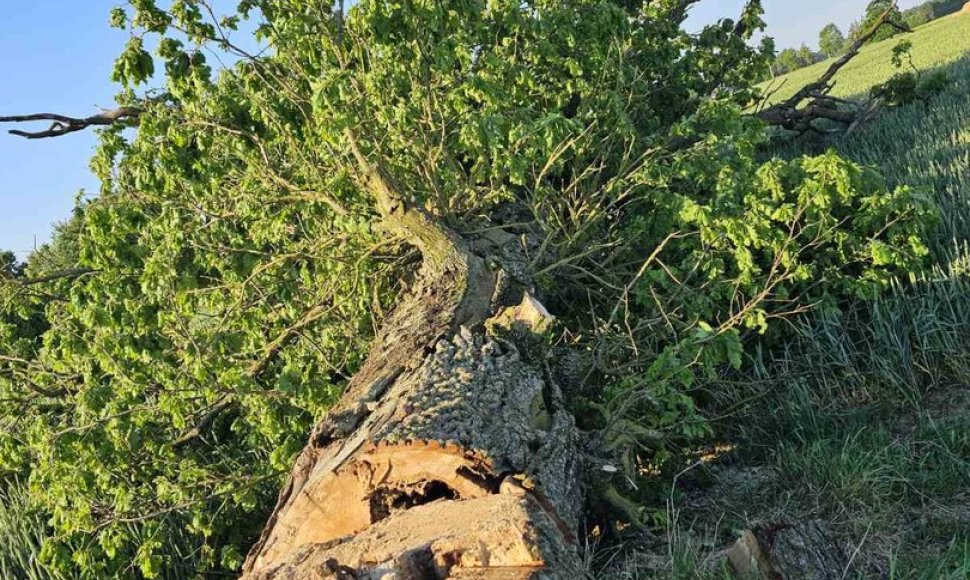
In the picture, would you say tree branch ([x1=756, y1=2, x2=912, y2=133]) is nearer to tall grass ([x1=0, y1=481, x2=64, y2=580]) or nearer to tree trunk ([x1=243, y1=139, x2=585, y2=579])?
tree trunk ([x1=243, y1=139, x2=585, y2=579])

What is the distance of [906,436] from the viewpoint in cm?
453

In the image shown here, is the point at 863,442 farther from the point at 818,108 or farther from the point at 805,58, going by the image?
the point at 805,58

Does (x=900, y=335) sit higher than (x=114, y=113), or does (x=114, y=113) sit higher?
(x=114, y=113)

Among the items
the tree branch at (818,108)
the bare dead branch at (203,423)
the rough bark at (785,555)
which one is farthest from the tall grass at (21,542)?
the tree branch at (818,108)

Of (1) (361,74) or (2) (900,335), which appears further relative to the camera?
(2) (900,335)

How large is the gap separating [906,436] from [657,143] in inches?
108

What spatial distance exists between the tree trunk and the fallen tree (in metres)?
0.03

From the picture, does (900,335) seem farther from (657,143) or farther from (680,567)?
(680,567)

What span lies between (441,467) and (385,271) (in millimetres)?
2344

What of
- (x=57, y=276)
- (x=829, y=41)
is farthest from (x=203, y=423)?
(x=829, y=41)

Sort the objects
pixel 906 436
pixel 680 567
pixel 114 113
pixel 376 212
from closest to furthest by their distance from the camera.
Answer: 1. pixel 680 567
2. pixel 906 436
3. pixel 376 212
4. pixel 114 113

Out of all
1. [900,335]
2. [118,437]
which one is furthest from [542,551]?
[900,335]

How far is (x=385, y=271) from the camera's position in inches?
211

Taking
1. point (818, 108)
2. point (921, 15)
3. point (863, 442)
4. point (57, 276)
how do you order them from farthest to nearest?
point (921, 15) → point (818, 108) → point (57, 276) → point (863, 442)
